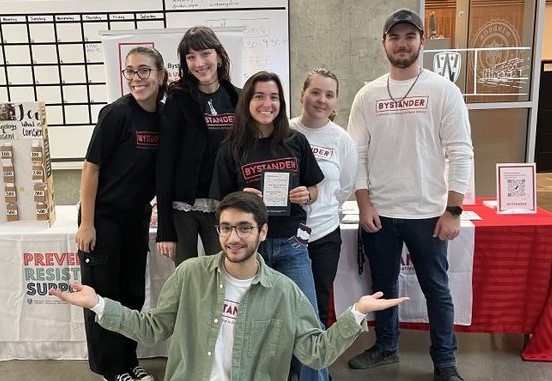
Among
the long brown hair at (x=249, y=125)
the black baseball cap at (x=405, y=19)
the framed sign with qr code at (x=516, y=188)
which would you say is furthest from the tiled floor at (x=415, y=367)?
the black baseball cap at (x=405, y=19)

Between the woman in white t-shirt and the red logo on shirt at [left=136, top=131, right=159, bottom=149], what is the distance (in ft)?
1.79

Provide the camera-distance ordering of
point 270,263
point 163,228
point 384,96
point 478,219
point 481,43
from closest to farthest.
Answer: point 270,263 → point 163,228 → point 384,96 → point 478,219 → point 481,43

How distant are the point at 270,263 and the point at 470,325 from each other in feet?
4.18

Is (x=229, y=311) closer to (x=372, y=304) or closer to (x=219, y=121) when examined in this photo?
(x=372, y=304)

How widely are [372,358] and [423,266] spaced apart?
57 cm

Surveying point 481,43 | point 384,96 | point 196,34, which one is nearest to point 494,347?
point 384,96

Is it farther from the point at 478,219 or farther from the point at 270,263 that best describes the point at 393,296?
the point at 270,263

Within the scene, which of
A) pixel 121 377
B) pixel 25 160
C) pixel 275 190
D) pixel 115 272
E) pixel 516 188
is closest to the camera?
pixel 275 190

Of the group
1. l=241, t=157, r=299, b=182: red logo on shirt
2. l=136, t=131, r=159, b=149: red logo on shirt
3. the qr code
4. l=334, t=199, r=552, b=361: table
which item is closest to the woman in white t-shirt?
l=241, t=157, r=299, b=182: red logo on shirt

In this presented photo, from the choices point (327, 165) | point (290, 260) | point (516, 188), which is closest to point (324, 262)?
point (290, 260)

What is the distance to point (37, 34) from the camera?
418 centimetres

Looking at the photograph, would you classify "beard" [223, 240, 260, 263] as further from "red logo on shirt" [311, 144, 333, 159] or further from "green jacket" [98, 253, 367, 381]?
"red logo on shirt" [311, 144, 333, 159]

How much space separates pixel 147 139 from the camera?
2.03m

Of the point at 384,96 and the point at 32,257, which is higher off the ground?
the point at 384,96
